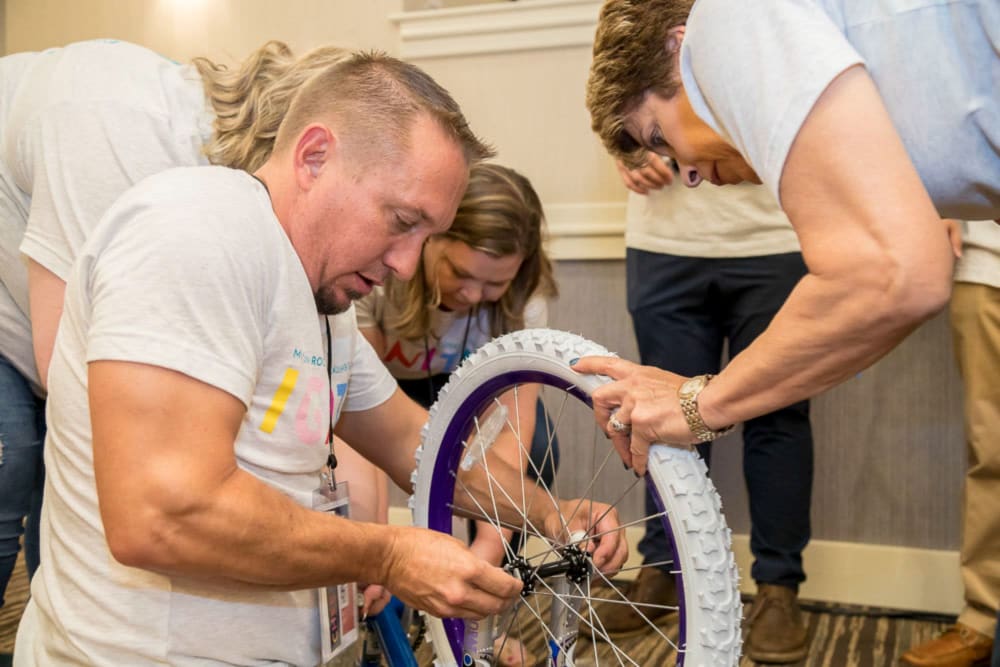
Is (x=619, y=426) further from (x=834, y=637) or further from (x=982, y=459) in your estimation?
(x=834, y=637)

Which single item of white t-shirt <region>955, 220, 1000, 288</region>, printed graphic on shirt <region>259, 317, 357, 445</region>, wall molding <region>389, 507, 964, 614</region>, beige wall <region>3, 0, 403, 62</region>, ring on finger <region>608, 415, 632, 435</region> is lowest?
wall molding <region>389, 507, 964, 614</region>

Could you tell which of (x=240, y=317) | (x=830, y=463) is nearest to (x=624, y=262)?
(x=830, y=463)

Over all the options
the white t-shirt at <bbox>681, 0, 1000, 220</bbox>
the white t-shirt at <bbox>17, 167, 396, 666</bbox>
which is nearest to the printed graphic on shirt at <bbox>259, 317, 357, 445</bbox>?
the white t-shirt at <bbox>17, 167, 396, 666</bbox>

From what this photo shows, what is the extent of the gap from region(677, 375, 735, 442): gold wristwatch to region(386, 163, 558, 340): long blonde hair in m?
0.80

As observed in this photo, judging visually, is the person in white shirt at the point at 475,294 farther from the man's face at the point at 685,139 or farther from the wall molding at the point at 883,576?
the wall molding at the point at 883,576

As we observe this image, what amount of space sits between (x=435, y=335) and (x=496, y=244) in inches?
9.7

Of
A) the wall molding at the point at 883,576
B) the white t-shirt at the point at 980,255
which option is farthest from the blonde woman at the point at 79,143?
the wall molding at the point at 883,576

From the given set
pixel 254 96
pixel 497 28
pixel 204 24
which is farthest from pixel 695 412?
pixel 204 24

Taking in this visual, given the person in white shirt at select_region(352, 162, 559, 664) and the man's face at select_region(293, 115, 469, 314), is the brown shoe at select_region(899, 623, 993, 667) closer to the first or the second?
the person in white shirt at select_region(352, 162, 559, 664)

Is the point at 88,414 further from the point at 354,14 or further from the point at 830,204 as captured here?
the point at 354,14

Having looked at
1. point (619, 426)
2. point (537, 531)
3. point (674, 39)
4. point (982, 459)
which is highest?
point (674, 39)

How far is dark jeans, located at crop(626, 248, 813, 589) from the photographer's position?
209 cm

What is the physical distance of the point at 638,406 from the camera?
0.98m

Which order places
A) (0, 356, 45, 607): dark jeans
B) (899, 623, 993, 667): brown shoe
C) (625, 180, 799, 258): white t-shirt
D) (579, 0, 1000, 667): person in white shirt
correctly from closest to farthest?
(579, 0, 1000, 667): person in white shirt, (0, 356, 45, 607): dark jeans, (899, 623, 993, 667): brown shoe, (625, 180, 799, 258): white t-shirt
